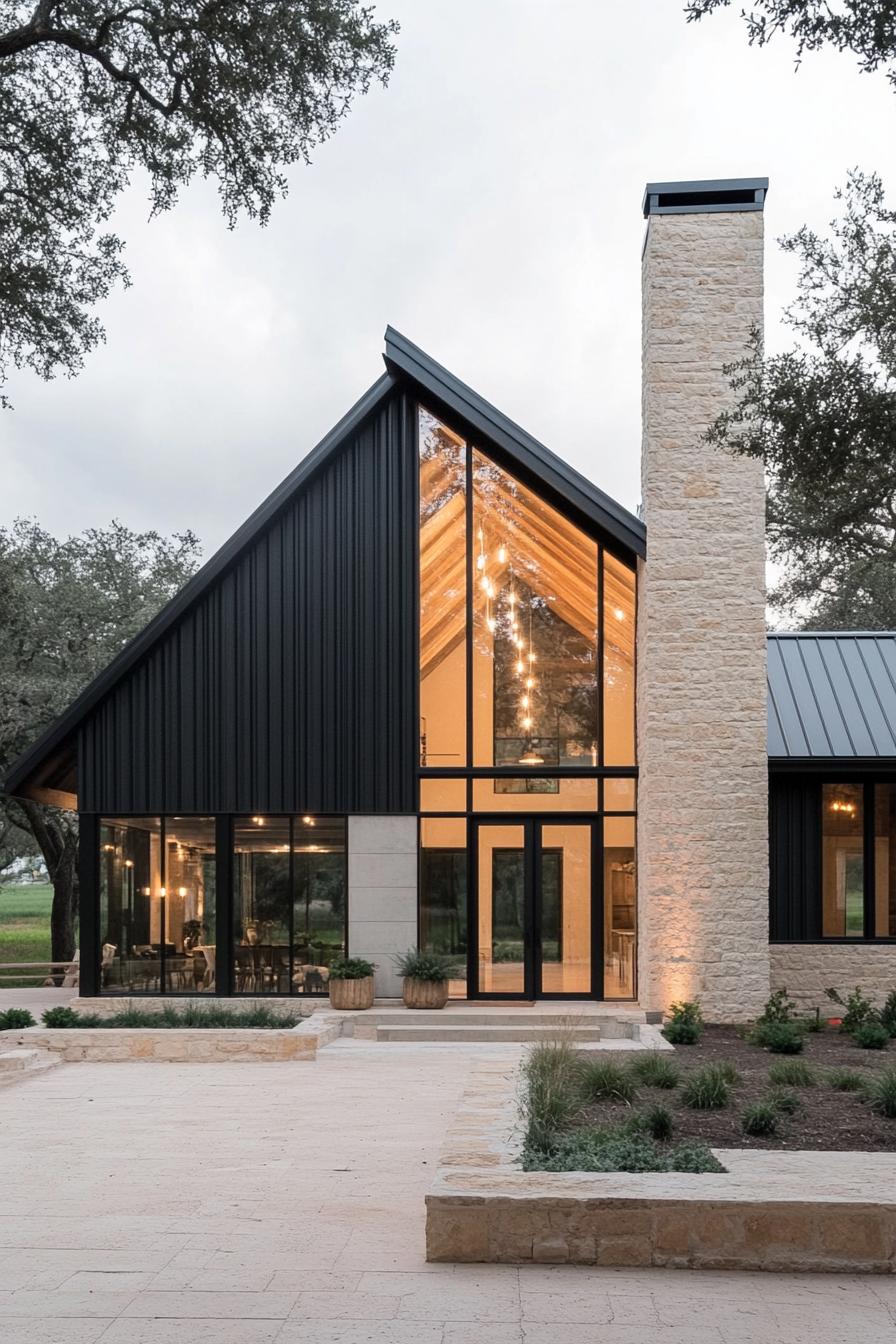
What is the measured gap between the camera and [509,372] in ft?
366

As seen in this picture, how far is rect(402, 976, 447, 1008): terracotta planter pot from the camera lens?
1641 cm

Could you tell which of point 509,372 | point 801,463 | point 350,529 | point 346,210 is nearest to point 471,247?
point 509,372

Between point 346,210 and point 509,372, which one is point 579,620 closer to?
point 346,210

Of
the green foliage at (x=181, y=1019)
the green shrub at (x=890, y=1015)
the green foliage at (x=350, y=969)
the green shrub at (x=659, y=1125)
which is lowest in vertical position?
the green foliage at (x=181, y=1019)

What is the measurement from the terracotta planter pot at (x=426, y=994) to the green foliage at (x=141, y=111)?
837cm

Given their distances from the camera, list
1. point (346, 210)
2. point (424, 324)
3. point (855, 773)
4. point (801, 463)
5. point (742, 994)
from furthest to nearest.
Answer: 1. point (424, 324)
2. point (346, 210)
3. point (855, 773)
4. point (742, 994)
5. point (801, 463)

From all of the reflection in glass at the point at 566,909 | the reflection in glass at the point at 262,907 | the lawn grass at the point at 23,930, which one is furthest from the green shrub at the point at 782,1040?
the lawn grass at the point at 23,930

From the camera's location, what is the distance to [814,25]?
8.87 meters

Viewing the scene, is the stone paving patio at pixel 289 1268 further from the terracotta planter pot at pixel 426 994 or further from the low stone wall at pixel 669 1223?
the terracotta planter pot at pixel 426 994

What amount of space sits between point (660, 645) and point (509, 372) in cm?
9822

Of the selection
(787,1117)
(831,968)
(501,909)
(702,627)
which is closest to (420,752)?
(501,909)

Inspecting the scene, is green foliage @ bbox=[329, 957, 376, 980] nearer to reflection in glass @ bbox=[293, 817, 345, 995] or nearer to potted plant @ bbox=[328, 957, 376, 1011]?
potted plant @ bbox=[328, 957, 376, 1011]

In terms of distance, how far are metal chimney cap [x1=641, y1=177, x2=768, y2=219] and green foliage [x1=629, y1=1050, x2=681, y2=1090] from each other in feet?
33.4

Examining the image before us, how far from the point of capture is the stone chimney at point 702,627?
15883 mm
